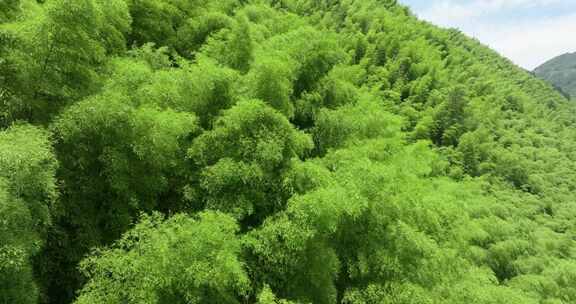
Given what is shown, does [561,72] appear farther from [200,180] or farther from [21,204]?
[21,204]

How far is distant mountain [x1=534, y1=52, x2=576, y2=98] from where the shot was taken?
488 feet

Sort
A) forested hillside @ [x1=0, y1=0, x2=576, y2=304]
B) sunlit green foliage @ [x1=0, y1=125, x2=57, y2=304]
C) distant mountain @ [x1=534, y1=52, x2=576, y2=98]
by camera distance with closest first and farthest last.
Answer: sunlit green foliage @ [x1=0, y1=125, x2=57, y2=304]
forested hillside @ [x1=0, y1=0, x2=576, y2=304]
distant mountain @ [x1=534, y1=52, x2=576, y2=98]

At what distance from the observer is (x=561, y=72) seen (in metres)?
168

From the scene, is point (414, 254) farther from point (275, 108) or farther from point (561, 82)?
point (561, 82)

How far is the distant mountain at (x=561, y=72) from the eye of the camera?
149m

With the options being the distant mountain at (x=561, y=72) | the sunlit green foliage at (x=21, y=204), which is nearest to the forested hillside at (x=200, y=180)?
the sunlit green foliage at (x=21, y=204)

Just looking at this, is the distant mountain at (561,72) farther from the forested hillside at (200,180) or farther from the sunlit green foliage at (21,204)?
the sunlit green foliage at (21,204)

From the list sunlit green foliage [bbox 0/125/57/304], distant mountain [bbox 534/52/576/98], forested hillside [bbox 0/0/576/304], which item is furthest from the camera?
distant mountain [bbox 534/52/576/98]

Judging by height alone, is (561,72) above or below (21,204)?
above

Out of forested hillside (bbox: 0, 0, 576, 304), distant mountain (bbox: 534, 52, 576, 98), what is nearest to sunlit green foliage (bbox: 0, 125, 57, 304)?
forested hillside (bbox: 0, 0, 576, 304)

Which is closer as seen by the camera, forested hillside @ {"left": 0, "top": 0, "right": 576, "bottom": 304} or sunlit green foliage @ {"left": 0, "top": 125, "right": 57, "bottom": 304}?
sunlit green foliage @ {"left": 0, "top": 125, "right": 57, "bottom": 304}

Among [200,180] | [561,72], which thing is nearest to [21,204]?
[200,180]

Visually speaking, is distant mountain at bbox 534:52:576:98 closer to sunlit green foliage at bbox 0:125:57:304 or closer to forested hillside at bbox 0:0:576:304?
forested hillside at bbox 0:0:576:304

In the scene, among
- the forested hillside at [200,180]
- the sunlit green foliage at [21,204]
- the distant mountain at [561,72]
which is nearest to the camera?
the sunlit green foliage at [21,204]
